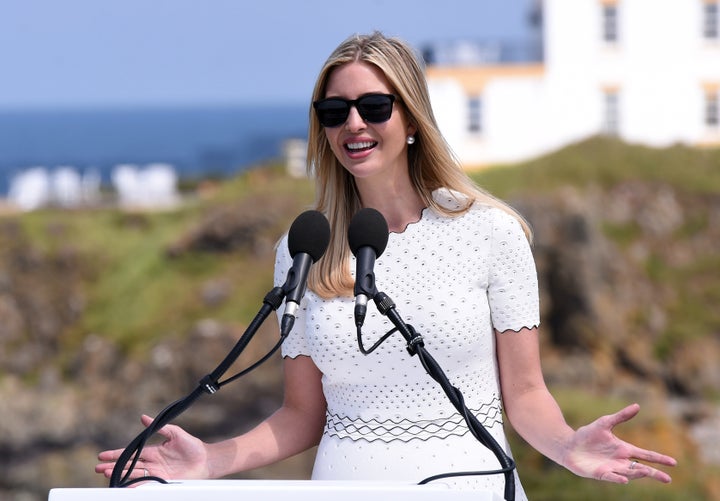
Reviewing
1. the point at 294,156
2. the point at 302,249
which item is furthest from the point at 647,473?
the point at 294,156

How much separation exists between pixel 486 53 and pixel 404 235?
1391 inches

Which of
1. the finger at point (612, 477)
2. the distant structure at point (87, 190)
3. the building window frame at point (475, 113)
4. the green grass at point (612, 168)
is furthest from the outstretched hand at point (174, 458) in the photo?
the distant structure at point (87, 190)

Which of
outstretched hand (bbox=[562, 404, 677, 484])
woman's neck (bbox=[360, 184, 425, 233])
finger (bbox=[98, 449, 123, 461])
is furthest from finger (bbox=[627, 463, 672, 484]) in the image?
finger (bbox=[98, 449, 123, 461])

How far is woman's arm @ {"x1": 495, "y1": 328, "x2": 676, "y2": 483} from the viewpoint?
345cm

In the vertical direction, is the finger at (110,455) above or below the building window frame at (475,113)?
above

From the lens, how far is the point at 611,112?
3866cm

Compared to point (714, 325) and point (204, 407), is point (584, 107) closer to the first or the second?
point (714, 325)

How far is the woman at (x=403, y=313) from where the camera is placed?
378 centimetres

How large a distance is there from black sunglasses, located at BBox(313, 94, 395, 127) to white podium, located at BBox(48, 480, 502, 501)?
1162 millimetres

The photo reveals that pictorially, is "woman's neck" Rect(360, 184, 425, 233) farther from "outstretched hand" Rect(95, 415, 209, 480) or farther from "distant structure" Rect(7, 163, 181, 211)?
"distant structure" Rect(7, 163, 181, 211)

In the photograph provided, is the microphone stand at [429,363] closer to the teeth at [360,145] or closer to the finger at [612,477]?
the finger at [612,477]

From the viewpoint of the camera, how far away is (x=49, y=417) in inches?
1332

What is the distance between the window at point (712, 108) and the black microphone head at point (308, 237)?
36439 millimetres

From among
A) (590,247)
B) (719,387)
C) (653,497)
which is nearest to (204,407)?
(590,247)
